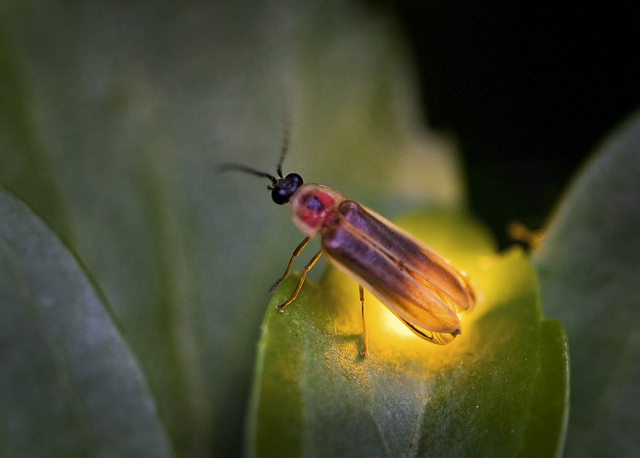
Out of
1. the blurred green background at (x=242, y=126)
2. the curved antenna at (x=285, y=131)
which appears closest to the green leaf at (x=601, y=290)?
the blurred green background at (x=242, y=126)

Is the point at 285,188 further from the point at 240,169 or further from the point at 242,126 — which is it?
the point at 242,126

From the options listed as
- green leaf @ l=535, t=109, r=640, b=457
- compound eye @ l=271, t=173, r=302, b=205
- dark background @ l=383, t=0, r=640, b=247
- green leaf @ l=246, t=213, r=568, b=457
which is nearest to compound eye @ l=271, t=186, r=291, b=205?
compound eye @ l=271, t=173, r=302, b=205

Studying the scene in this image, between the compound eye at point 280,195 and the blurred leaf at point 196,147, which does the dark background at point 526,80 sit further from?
the compound eye at point 280,195

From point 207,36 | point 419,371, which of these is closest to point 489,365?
point 419,371

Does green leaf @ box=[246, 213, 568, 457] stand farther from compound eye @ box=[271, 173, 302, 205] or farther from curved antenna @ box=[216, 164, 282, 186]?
curved antenna @ box=[216, 164, 282, 186]

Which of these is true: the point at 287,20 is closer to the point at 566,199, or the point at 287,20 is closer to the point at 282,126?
the point at 282,126
